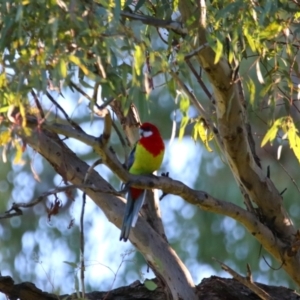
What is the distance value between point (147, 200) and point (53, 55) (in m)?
1.28

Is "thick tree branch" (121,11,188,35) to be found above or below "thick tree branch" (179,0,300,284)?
above

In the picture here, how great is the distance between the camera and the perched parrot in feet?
9.70

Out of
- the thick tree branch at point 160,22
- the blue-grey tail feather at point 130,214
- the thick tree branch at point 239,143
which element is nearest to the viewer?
the thick tree branch at point 160,22

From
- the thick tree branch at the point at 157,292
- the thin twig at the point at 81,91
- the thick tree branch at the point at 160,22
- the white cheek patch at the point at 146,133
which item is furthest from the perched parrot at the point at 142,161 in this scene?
the thin twig at the point at 81,91

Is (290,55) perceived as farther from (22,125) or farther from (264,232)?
(22,125)

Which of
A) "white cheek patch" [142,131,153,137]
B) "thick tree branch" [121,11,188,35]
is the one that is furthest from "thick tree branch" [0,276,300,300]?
"thick tree branch" [121,11,188,35]

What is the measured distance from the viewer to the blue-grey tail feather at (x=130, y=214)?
9.54ft

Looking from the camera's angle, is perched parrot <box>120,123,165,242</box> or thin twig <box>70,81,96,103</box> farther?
perched parrot <box>120,123,165,242</box>

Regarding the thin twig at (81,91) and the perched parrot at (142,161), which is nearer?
the thin twig at (81,91)

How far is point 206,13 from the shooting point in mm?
2684

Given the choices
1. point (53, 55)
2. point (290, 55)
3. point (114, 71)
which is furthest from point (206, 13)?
point (53, 55)

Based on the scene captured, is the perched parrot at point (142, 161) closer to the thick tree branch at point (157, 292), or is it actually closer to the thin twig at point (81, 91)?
the thick tree branch at point (157, 292)

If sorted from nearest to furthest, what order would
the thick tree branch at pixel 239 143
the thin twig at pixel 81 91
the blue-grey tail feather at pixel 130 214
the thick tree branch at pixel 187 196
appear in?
the thin twig at pixel 81 91, the thick tree branch at pixel 187 196, the thick tree branch at pixel 239 143, the blue-grey tail feather at pixel 130 214

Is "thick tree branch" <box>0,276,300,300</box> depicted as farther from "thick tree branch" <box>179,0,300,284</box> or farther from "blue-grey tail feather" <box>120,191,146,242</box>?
"blue-grey tail feather" <box>120,191,146,242</box>
